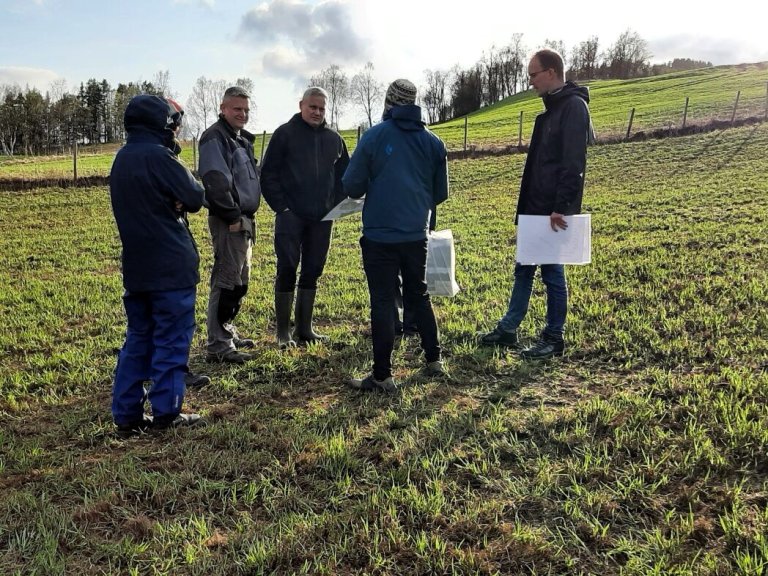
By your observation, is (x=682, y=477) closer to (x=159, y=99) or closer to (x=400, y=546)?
(x=400, y=546)

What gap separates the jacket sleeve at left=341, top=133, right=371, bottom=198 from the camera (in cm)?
395

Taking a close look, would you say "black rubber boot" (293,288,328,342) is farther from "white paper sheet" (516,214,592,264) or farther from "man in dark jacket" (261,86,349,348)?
"white paper sheet" (516,214,592,264)

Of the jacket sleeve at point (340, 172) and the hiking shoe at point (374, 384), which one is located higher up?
the jacket sleeve at point (340, 172)

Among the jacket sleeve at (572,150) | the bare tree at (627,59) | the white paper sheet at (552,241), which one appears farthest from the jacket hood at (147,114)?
the bare tree at (627,59)

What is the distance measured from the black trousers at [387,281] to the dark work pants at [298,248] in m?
1.27

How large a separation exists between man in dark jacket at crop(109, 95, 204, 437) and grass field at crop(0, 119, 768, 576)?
25cm

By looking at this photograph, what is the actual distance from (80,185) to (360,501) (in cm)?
2070

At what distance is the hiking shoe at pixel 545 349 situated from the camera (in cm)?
464

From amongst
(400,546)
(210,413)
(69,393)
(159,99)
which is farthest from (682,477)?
(69,393)

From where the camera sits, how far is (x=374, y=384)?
4.15m

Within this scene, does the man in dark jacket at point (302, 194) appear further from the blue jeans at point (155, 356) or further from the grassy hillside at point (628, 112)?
the grassy hillside at point (628, 112)

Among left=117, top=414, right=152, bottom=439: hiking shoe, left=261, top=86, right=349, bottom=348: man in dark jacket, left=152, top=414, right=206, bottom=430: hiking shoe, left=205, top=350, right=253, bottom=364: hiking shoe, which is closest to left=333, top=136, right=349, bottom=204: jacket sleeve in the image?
left=261, top=86, right=349, bottom=348: man in dark jacket

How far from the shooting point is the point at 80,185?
65.4 feet

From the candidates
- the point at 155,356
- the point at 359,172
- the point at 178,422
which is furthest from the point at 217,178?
the point at 178,422
